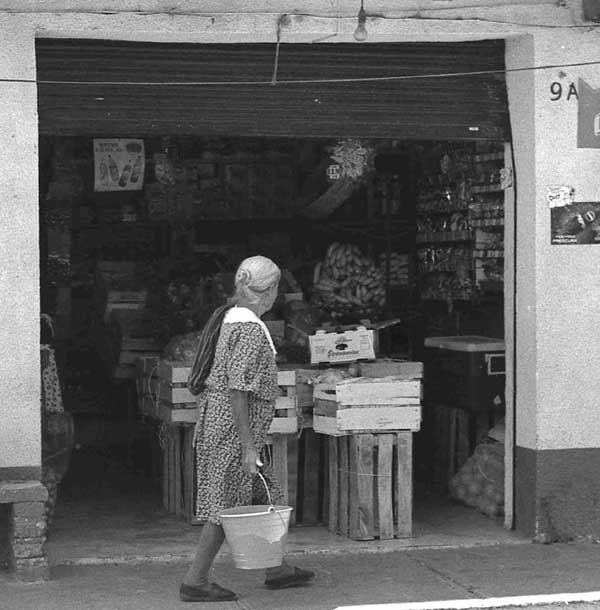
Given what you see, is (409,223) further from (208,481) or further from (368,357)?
(208,481)

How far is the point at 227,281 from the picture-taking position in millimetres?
10875

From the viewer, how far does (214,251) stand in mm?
11703

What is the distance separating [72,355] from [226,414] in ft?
18.4

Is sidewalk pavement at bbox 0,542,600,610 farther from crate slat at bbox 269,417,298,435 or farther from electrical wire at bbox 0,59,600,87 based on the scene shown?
electrical wire at bbox 0,59,600,87

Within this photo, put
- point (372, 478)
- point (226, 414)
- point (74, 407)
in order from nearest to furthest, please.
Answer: point (226, 414)
point (372, 478)
point (74, 407)

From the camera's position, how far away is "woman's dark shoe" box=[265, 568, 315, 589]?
7402 mm

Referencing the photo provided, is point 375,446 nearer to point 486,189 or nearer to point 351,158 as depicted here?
point 486,189

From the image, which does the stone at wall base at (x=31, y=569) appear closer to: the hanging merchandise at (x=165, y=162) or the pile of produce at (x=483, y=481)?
the pile of produce at (x=483, y=481)

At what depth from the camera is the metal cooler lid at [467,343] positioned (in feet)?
32.0

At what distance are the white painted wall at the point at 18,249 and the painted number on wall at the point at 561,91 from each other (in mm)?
3198

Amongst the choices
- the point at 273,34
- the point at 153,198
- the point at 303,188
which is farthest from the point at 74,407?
the point at 273,34

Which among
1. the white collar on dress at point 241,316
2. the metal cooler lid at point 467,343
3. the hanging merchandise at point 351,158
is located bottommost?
the metal cooler lid at point 467,343

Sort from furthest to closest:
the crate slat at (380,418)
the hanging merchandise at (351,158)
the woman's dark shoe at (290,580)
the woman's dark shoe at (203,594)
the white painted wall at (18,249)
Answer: the hanging merchandise at (351,158), the crate slat at (380,418), the white painted wall at (18,249), the woman's dark shoe at (290,580), the woman's dark shoe at (203,594)

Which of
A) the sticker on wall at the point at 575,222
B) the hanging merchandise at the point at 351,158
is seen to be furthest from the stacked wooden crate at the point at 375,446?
the hanging merchandise at the point at 351,158
